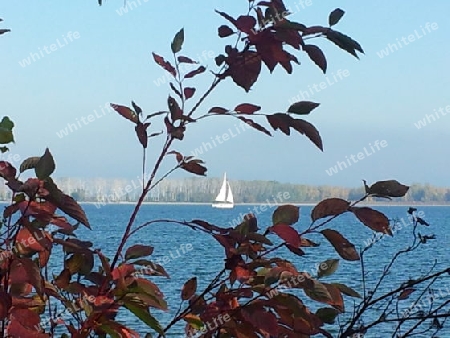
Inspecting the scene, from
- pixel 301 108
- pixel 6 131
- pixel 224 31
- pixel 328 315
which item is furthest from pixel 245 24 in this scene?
pixel 328 315

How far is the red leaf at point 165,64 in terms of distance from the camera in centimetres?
120

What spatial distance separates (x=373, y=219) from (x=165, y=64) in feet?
1.49

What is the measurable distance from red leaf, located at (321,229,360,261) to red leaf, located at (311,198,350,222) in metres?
0.03

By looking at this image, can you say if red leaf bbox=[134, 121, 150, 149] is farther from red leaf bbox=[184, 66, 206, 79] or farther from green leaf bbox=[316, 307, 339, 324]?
green leaf bbox=[316, 307, 339, 324]

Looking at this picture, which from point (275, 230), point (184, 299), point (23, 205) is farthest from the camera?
point (184, 299)

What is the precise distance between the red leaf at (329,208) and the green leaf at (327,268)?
0.11 meters

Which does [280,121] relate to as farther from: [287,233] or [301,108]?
[287,233]

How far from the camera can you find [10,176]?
0.91 metres

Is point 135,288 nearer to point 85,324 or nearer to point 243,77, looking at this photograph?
point 85,324

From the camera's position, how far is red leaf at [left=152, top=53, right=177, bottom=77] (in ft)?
3.95

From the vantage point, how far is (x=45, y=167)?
850mm

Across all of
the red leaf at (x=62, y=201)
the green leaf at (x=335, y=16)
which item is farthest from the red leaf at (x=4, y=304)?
the green leaf at (x=335, y=16)

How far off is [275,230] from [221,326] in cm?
17

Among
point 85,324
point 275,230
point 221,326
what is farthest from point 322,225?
point 85,324
